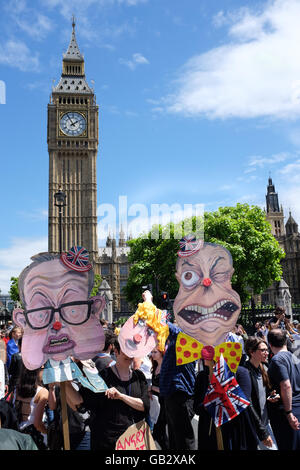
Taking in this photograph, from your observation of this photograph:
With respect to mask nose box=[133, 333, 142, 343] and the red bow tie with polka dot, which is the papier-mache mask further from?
the red bow tie with polka dot

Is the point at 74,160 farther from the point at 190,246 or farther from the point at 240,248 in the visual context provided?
the point at 190,246

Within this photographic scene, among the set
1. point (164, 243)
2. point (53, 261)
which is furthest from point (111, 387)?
point (164, 243)

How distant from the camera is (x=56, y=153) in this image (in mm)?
60938

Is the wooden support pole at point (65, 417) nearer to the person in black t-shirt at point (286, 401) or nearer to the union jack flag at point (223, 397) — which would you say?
the union jack flag at point (223, 397)

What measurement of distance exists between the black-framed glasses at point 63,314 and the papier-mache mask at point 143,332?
1.48ft

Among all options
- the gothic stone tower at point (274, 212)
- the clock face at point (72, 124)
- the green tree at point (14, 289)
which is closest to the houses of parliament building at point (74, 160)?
the clock face at point (72, 124)

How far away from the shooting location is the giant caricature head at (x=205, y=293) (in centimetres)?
454

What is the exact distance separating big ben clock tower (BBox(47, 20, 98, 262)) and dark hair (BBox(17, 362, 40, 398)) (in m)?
56.3

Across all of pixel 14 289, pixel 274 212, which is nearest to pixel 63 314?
pixel 14 289

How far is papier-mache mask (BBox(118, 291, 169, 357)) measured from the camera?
169 inches

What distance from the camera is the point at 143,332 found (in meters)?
4.60

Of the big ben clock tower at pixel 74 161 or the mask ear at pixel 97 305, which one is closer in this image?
the mask ear at pixel 97 305
